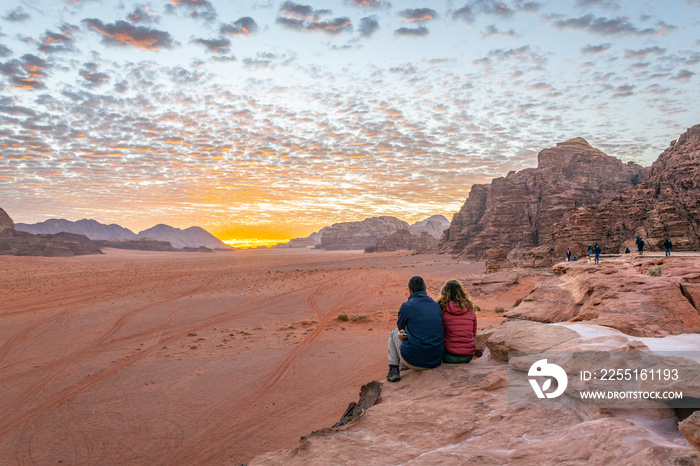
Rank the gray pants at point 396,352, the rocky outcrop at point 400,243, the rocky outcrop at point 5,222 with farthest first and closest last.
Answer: the rocky outcrop at point 400,243 → the rocky outcrop at point 5,222 → the gray pants at point 396,352

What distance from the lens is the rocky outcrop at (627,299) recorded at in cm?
640

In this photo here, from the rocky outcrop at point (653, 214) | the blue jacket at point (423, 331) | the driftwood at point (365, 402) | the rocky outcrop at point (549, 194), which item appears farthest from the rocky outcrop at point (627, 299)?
the rocky outcrop at point (549, 194)

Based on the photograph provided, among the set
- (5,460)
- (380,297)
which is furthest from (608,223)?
(5,460)

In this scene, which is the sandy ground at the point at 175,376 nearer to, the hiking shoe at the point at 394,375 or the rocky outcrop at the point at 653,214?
the hiking shoe at the point at 394,375

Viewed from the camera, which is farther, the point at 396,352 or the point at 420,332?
the point at 396,352

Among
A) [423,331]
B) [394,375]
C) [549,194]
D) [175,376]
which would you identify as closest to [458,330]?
[423,331]

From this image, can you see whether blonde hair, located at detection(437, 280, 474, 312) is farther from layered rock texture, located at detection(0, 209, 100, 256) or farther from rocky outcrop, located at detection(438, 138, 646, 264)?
layered rock texture, located at detection(0, 209, 100, 256)

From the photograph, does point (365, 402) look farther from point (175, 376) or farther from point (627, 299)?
point (175, 376)

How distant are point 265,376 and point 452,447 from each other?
686 cm

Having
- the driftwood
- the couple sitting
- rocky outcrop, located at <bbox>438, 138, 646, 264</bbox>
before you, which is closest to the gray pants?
the couple sitting

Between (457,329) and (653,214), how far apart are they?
97.6ft

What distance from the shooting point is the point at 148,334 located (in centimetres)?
1420

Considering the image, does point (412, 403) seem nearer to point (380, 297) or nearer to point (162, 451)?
point (162, 451)

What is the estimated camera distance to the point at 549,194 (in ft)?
191
